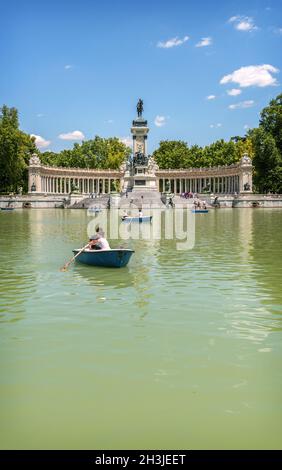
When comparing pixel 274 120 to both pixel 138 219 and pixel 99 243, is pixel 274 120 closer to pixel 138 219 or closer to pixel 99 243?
pixel 138 219

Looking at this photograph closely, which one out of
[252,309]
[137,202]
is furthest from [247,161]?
[252,309]

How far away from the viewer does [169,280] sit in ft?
46.7

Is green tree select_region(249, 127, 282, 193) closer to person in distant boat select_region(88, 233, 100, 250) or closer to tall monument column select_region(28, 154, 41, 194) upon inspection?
tall monument column select_region(28, 154, 41, 194)

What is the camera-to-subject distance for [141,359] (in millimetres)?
7820

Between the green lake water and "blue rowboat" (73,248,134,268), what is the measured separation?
22.6 inches

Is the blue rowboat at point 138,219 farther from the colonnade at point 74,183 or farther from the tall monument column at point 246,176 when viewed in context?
the colonnade at point 74,183

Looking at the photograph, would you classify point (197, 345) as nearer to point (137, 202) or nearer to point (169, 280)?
point (169, 280)

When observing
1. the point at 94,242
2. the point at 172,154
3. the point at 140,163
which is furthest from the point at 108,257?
the point at 172,154

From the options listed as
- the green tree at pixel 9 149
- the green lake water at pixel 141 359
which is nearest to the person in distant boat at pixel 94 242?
the green lake water at pixel 141 359

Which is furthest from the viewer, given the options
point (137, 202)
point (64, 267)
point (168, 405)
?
point (137, 202)

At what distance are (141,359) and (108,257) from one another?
8285 millimetres

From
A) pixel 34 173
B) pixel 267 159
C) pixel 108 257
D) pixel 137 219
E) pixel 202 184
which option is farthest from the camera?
pixel 202 184

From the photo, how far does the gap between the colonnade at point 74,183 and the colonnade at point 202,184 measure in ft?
36.9

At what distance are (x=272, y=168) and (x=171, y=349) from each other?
7377 centimetres
